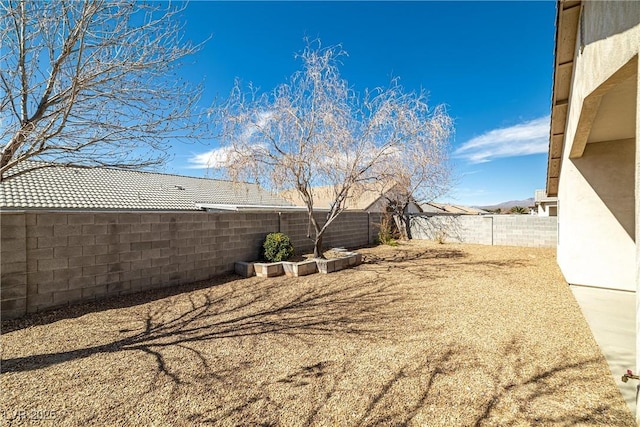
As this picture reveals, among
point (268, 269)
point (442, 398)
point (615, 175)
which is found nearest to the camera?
point (442, 398)

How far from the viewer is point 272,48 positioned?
890cm

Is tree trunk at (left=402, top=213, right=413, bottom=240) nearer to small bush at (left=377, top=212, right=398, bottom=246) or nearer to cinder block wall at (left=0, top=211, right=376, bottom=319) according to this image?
small bush at (left=377, top=212, right=398, bottom=246)

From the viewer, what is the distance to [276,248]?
819cm

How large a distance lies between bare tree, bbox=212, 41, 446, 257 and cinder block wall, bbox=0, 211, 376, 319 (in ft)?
5.81

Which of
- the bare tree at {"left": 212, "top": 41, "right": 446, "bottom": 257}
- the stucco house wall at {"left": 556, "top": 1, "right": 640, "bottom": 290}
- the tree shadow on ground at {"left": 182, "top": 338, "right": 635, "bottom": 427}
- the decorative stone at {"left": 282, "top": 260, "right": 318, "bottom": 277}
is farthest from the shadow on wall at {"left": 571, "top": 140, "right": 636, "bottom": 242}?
the decorative stone at {"left": 282, "top": 260, "right": 318, "bottom": 277}

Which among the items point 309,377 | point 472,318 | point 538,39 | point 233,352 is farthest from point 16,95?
point 538,39

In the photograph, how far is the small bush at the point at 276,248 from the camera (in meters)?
8.13

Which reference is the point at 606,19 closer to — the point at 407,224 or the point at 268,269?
the point at 268,269

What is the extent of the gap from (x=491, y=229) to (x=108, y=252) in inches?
603

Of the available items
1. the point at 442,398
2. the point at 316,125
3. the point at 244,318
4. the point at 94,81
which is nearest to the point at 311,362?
the point at 442,398

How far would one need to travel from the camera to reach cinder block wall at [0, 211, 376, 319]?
14.6 feet

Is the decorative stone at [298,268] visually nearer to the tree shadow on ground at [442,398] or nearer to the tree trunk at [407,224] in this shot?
the tree shadow on ground at [442,398]

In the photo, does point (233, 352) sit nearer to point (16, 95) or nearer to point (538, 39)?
point (16, 95)

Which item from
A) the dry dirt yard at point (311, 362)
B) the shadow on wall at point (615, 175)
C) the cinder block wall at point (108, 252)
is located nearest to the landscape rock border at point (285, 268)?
the cinder block wall at point (108, 252)
